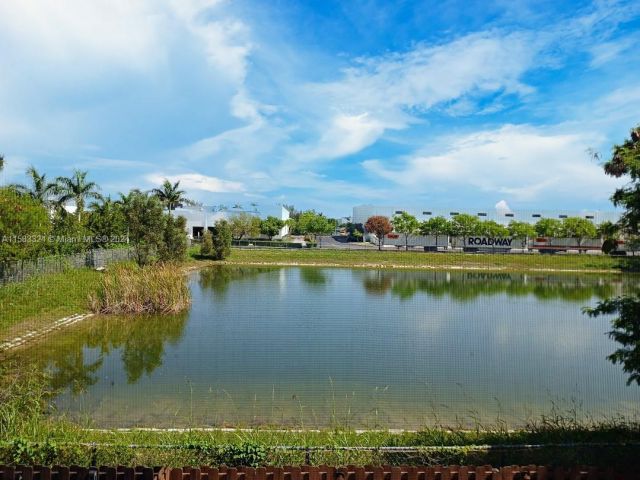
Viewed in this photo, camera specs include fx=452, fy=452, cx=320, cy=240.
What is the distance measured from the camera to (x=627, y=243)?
4785 mm

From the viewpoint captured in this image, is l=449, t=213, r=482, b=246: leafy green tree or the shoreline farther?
l=449, t=213, r=482, b=246: leafy green tree

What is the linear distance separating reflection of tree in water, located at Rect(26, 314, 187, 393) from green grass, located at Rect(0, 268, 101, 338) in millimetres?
1268

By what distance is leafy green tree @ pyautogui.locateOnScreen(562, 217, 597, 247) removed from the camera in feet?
→ 168

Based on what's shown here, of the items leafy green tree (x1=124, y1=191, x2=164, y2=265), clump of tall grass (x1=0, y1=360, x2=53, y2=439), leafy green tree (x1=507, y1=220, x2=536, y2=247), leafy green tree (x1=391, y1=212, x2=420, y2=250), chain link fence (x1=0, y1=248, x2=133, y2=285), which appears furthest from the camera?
leafy green tree (x1=391, y1=212, x2=420, y2=250)

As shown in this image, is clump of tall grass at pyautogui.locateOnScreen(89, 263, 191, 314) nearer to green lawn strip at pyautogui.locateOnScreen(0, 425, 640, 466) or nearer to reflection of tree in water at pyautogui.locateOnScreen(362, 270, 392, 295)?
reflection of tree in water at pyautogui.locateOnScreen(362, 270, 392, 295)

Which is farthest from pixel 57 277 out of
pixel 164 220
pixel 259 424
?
pixel 259 424

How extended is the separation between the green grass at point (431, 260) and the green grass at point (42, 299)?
836 inches

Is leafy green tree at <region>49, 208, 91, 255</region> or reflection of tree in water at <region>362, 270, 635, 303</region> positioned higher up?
leafy green tree at <region>49, 208, 91, 255</region>

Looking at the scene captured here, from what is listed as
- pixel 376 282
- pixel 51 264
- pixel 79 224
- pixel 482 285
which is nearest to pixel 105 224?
pixel 79 224

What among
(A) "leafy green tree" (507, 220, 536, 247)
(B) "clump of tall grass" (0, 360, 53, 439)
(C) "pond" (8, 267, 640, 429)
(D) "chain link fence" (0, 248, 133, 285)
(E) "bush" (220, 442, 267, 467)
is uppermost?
(A) "leafy green tree" (507, 220, 536, 247)

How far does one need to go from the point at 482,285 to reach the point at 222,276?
16178mm

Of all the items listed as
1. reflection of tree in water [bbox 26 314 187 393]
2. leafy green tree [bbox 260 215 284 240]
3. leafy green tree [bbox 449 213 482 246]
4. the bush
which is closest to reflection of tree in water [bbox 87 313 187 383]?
reflection of tree in water [bbox 26 314 187 393]

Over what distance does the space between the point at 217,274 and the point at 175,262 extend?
15.4ft

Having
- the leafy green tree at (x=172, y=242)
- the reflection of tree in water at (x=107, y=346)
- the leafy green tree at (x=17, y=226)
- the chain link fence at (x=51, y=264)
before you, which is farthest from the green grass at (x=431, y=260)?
the reflection of tree in water at (x=107, y=346)
